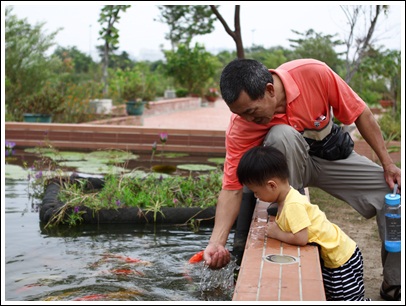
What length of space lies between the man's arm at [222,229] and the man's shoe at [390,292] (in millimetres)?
861

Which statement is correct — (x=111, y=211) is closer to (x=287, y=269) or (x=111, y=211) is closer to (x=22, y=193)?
(x=22, y=193)

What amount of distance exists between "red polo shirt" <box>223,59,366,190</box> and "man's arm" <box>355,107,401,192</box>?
0.19 ft

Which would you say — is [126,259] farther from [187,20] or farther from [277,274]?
[187,20]

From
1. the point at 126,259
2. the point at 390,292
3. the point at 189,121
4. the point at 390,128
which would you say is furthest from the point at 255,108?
the point at 189,121

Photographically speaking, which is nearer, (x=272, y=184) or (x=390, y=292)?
(x=272, y=184)

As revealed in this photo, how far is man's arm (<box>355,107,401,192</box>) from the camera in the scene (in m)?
3.63

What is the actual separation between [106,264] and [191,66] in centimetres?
1667

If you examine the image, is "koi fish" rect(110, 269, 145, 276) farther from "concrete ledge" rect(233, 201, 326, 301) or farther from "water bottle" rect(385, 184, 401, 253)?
"water bottle" rect(385, 184, 401, 253)

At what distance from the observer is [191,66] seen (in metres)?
20.7

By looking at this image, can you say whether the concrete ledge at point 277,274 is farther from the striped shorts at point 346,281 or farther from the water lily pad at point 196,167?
the water lily pad at point 196,167

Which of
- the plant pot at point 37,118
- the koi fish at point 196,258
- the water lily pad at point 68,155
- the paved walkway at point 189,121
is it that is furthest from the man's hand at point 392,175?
the paved walkway at point 189,121

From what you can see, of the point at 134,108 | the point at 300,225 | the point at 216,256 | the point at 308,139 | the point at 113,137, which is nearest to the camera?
the point at 300,225

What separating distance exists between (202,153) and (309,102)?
6.32m

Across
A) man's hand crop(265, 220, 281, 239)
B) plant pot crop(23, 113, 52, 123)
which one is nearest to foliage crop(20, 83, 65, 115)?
plant pot crop(23, 113, 52, 123)
